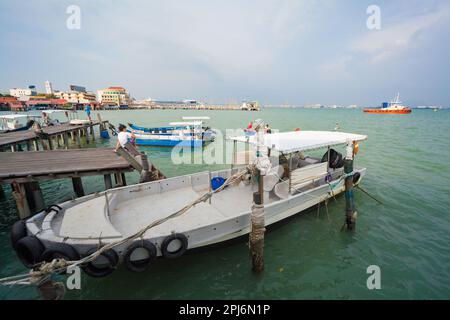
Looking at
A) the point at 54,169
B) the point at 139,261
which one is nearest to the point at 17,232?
the point at 139,261

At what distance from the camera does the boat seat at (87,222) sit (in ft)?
16.8

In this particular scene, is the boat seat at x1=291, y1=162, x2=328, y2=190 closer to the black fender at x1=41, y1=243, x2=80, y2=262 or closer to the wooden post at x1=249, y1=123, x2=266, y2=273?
the wooden post at x1=249, y1=123, x2=266, y2=273

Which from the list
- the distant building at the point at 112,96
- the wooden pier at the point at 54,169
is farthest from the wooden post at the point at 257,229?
the distant building at the point at 112,96

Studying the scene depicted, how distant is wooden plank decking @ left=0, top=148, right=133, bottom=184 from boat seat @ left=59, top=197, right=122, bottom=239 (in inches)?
137

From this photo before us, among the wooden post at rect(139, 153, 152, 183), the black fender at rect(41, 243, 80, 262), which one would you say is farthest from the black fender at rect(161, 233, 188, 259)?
the wooden post at rect(139, 153, 152, 183)

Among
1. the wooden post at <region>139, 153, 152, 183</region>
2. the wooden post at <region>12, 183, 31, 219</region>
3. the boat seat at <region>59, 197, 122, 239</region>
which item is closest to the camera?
the boat seat at <region>59, 197, 122, 239</region>

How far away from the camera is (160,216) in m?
6.79

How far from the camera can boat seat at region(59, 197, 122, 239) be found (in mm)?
5123

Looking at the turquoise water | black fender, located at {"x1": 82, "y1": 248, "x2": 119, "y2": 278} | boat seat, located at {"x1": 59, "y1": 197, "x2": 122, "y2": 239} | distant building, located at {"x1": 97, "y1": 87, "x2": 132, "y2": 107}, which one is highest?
distant building, located at {"x1": 97, "y1": 87, "x2": 132, "y2": 107}

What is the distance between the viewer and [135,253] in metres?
5.22

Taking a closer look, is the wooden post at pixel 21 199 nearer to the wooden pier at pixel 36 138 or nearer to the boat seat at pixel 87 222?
the boat seat at pixel 87 222
